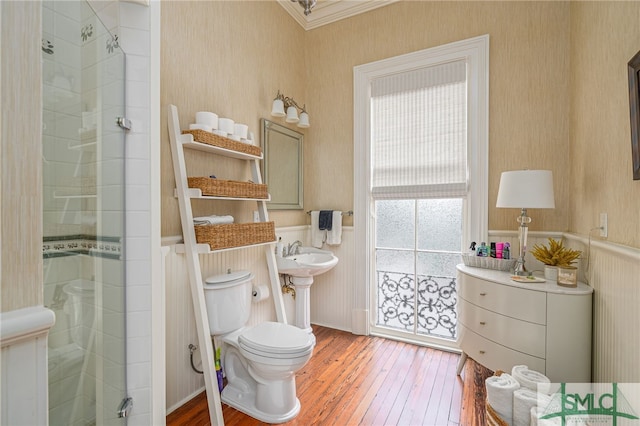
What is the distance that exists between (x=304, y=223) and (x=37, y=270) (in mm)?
2429

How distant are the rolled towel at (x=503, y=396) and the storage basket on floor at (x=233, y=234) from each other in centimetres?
157

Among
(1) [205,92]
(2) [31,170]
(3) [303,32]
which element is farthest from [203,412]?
(3) [303,32]

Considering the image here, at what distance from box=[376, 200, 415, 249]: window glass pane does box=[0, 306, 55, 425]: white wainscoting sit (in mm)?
2486

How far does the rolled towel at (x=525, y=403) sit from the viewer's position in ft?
4.43

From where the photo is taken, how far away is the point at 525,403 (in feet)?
4.49

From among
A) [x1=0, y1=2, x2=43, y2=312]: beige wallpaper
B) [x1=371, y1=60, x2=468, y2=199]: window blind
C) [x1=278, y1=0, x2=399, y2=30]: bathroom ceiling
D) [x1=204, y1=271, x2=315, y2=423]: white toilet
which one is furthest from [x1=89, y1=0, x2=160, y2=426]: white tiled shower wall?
[x1=371, y1=60, x2=468, y2=199]: window blind

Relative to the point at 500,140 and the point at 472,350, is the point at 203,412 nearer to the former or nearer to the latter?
the point at 472,350

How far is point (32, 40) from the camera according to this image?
0.70m

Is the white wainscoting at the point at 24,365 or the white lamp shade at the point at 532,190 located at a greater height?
the white lamp shade at the point at 532,190

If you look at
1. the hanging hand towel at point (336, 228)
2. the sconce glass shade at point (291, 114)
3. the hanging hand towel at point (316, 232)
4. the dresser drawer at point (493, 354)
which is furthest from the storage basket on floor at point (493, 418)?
the sconce glass shade at point (291, 114)

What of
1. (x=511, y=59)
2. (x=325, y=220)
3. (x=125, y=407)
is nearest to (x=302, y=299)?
(x=325, y=220)

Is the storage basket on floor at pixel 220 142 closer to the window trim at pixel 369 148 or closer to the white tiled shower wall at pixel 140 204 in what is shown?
Answer: the white tiled shower wall at pixel 140 204

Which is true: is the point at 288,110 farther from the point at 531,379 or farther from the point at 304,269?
the point at 531,379

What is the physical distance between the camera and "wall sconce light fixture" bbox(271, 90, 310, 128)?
2.52 metres
